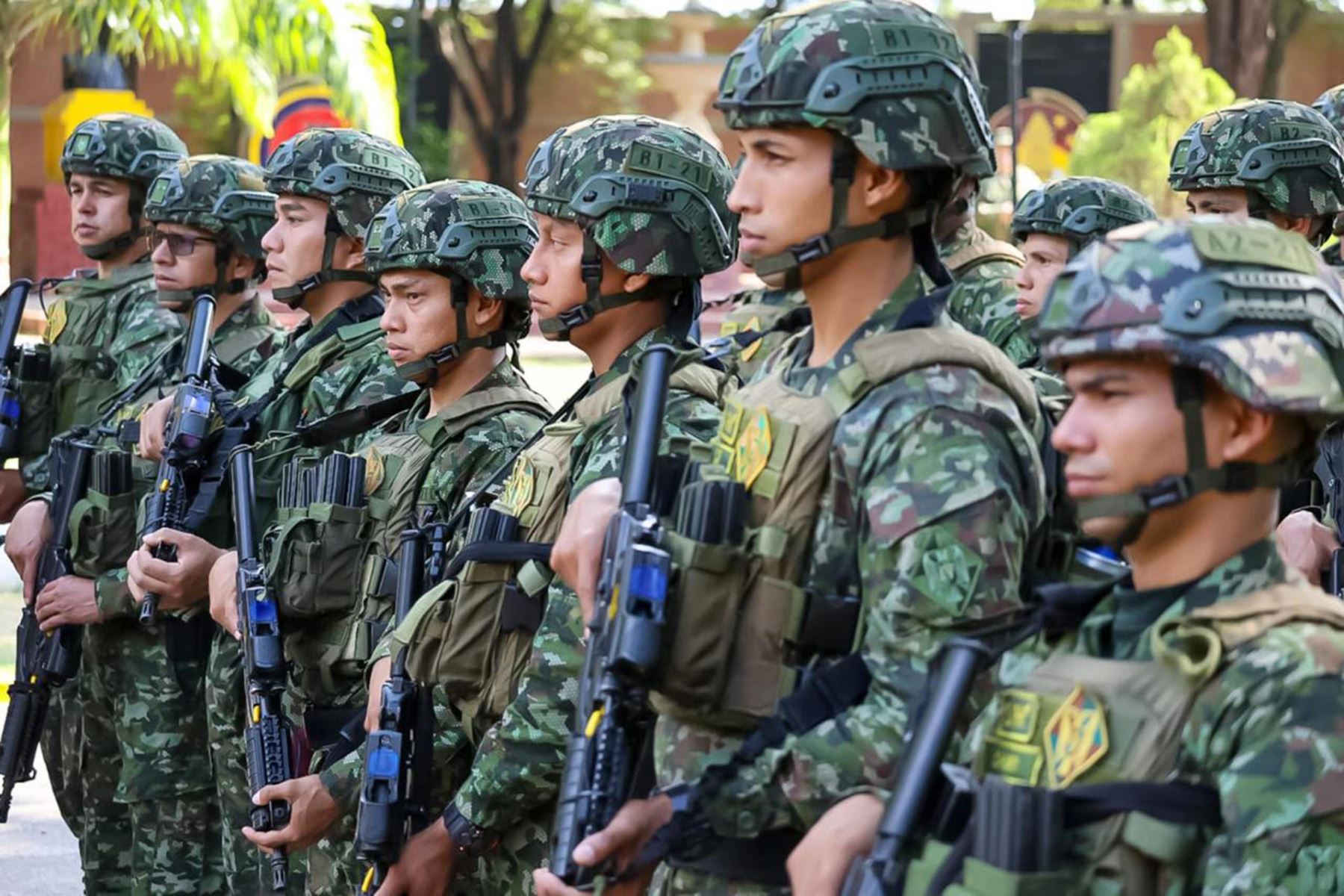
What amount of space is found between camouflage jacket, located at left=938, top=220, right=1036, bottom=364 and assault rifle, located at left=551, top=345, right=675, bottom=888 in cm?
282

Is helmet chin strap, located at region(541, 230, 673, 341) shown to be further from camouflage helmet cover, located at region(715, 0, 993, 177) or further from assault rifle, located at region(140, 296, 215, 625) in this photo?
assault rifle, located at region(140, 296, 215, 625)

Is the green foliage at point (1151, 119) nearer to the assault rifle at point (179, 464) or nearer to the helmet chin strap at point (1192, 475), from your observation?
the assault rifle at point (179, 464)

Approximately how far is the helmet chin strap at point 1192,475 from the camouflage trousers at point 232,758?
3751 mm

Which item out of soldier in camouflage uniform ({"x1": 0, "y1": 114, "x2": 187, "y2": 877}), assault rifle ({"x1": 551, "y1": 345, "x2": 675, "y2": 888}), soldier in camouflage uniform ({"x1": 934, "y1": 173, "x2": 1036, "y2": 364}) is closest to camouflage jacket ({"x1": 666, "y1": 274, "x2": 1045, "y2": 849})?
assault rifle ({"x1": 551, "y1": 345, "x2": 675, "y2": 888})

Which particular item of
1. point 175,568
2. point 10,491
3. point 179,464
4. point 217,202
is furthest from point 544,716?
point 10,491

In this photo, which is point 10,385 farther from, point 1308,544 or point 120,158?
point 1308,544

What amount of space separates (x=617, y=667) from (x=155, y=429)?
356cm

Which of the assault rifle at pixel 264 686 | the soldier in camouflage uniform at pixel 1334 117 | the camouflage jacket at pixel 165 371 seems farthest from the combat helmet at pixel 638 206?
the camouflage jacket at pixel 165 371

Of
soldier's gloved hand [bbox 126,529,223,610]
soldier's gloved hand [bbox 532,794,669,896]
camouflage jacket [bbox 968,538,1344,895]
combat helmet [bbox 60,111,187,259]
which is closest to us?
camouflage jacket [bbox 968,538,1344,895]

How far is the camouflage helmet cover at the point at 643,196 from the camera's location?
4250mm

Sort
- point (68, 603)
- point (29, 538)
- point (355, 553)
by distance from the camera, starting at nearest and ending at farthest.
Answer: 1. point (355, 553)
2. point (68, 603)
3. point (29, 538)

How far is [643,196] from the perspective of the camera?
4.27m

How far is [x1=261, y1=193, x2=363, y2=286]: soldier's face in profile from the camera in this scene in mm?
6109

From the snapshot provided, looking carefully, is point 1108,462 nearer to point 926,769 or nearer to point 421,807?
point 926,769
